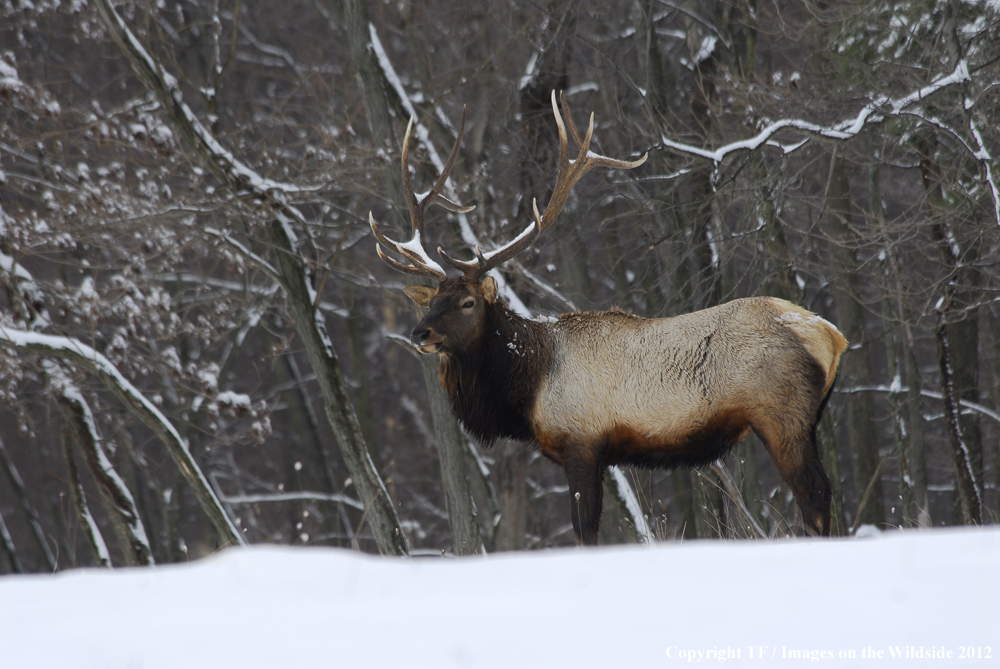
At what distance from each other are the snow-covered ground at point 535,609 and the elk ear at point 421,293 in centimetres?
337

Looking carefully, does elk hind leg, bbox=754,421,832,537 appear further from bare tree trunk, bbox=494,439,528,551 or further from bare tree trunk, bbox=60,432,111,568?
bare tree trunk, bbox=60,432,111,568

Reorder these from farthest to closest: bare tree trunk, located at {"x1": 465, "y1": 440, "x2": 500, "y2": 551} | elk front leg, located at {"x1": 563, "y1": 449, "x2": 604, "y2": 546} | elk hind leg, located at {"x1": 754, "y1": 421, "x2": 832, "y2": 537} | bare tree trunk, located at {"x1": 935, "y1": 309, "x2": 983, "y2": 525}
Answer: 1. bare tree trunk, located at {"x1": 465, "y1": 440, "x2": 500, "y2": 551}
2. bare tree trunk, located at {"x1": 935, "y1": 309, "x2": 983, "y2": 525}
3. elk front leg, located at {"x1": 563, "y1": 449, "x2": 604, "y2": 546}
4. elk hind leg, located at {"x1": 754, "y1": 421, "x2": 832, "y2": 537}

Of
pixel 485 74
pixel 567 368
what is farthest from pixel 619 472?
pixel 485 74

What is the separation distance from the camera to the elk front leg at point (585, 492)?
5055 millimetres

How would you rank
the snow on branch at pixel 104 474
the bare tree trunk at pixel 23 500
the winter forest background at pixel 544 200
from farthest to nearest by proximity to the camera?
the bare tree trunk at pixel 23 500 < the snow on branch at pixel 104 474 < the winter forest background at pixel 544 200

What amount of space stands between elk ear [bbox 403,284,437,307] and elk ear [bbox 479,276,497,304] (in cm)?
39

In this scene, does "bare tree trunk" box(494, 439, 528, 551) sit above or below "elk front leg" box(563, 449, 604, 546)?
below

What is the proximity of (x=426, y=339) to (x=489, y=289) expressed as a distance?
2.05 feet

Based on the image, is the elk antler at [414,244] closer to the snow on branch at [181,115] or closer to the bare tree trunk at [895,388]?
the snow on branch at [181,115]

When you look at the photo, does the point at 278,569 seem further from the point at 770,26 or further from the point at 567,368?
the point at 770,26

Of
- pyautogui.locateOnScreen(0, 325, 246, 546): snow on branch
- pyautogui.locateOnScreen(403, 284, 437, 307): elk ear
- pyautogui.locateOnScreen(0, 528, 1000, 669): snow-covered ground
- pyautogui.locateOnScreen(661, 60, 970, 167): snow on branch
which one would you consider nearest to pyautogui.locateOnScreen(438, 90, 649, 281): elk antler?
pyautogui.locateOnScreen(403, 284, 437, 307): elk ear

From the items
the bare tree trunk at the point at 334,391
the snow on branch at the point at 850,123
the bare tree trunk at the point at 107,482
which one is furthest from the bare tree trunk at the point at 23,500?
the snow on branch at the point at 850,123

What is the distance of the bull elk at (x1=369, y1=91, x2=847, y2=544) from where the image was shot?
4.90 m

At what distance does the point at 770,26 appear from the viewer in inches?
330
